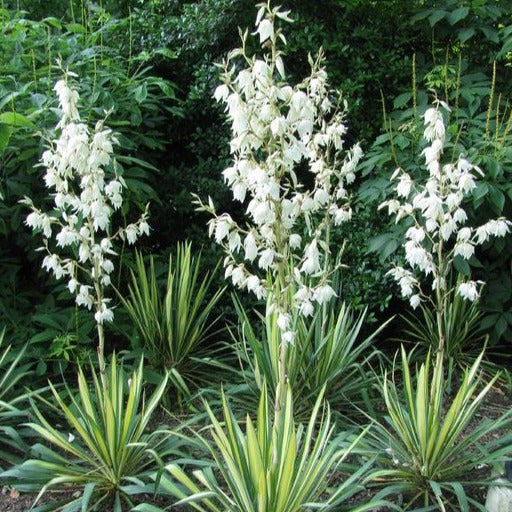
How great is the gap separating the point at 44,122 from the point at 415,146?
2318 mm

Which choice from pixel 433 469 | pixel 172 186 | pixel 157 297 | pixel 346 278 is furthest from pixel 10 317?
pixel 433 469

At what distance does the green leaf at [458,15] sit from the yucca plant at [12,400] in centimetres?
356

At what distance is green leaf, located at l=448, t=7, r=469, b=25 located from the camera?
4957mm

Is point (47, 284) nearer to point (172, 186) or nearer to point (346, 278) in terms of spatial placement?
point (172, 186)

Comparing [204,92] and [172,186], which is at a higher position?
[204,92]

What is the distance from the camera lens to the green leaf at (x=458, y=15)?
16.3 feet

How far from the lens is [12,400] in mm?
3771

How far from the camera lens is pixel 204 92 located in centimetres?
546

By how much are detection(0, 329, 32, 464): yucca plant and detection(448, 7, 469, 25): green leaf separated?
3559mm

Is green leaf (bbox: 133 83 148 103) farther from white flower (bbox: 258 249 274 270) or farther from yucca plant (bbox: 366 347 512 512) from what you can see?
yucca plant (bbox: 366 347 512 512)

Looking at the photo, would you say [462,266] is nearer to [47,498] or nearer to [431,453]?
[431,453]

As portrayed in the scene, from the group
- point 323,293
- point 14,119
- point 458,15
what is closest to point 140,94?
point 14,119

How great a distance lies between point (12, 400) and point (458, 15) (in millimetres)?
3828

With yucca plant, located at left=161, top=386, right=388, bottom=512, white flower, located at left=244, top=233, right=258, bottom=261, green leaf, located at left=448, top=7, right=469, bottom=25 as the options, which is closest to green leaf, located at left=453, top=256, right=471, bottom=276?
yucca plant, located at left=161, top=386, right=388, bottom=512
